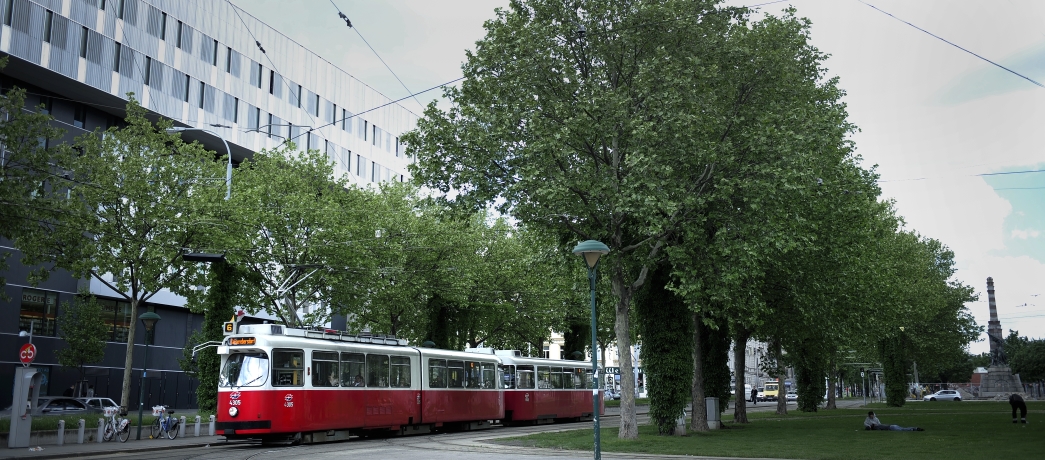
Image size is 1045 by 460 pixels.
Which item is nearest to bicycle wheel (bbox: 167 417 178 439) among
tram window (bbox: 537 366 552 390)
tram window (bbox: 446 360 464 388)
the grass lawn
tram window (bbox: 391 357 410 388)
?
tram window (bbox: 391 357 410 388)

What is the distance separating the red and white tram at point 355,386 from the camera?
2445 cm

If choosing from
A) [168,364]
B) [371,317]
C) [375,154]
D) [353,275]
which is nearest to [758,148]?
[353,275]

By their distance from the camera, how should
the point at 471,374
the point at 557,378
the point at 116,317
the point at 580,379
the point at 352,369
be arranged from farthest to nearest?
the point at 116,317, the point at 580,379, the point at 557,378, the point at 471,374, the point at 352,369

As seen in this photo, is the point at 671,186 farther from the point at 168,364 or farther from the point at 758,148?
the point at 168,364

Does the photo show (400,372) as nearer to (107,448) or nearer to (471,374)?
(471,374)

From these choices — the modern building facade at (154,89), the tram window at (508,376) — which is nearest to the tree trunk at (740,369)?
the tram window at (508,376)

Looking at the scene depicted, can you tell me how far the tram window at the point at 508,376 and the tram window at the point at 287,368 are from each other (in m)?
14.0

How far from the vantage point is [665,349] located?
28.1 meters

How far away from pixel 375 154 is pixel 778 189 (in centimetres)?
5254

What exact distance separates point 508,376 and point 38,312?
24162mm

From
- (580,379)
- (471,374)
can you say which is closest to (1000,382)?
(580,379)

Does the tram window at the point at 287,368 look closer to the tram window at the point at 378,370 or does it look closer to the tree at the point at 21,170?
the tram window at the point at 378,370

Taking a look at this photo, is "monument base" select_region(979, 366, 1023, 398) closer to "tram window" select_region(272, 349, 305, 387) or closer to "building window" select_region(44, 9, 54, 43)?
"tram window" select_region(272, 349, 305, 387)

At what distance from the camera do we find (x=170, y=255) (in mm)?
34312
